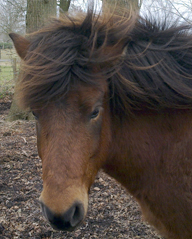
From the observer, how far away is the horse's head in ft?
4.72

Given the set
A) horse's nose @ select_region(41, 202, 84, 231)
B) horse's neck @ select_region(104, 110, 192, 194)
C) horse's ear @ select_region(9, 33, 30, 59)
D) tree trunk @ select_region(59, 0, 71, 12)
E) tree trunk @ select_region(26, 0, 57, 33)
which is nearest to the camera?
horse's nose @ select_region(41, 202, 84, 231)

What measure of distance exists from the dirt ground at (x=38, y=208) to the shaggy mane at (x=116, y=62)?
1.91m

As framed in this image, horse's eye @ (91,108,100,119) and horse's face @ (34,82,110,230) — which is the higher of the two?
horse's eye @ (91,108,100,119)

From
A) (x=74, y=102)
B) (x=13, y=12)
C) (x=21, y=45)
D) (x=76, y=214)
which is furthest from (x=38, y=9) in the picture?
(x=76, y=214)

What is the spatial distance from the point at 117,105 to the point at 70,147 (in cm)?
60

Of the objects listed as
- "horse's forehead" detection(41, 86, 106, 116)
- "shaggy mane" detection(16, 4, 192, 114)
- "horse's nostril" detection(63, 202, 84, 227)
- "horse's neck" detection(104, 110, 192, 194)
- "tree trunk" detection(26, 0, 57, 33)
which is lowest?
"horse's nostril" detection(63, 202, 84, 227)

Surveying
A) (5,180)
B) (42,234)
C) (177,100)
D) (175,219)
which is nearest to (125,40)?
(177,100)

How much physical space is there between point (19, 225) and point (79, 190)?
6.55ft

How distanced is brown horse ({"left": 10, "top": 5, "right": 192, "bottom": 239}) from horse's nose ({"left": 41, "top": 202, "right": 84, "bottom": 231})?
0.4 inches

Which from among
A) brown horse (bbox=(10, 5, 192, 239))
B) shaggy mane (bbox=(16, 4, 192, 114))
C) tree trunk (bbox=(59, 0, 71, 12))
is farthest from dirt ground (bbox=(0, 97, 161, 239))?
tree trunk (bbox=(59, 0, 71, 12))

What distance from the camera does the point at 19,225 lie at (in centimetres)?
303

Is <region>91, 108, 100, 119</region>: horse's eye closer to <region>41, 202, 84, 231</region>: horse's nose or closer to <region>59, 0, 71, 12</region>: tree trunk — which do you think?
<region>41, 202, 84, 231</region>: horse's nose

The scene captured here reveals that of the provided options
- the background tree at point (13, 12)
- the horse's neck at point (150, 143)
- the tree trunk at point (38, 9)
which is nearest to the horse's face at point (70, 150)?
the horse's neck at point (150, 143)

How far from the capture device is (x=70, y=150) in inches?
60.4
